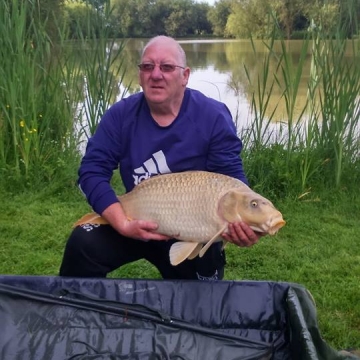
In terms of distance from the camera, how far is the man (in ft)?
5.44

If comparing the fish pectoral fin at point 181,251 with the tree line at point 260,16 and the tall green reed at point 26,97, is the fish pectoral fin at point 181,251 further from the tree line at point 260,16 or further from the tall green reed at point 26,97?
the tall green reed at point 26,97

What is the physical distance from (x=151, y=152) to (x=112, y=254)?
32 centimetres

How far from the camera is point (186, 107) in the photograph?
1.70 m

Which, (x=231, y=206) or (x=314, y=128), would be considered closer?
(x=231, y=206)

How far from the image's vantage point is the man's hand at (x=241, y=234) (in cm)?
141

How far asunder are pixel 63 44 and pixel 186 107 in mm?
1879

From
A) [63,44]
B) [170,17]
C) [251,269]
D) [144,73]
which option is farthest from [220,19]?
[144,73]

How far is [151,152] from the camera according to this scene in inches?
66.1

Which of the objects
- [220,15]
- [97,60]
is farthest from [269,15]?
[220,15]

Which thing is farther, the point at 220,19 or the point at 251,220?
the point at 220,19

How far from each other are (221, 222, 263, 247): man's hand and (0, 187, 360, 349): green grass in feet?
2.12

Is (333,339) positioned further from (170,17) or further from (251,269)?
(170,17)

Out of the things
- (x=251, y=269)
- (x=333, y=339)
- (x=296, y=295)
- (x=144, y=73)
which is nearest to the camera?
(x=296, y=295)

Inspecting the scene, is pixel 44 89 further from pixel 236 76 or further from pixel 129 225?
pixel 236 76
